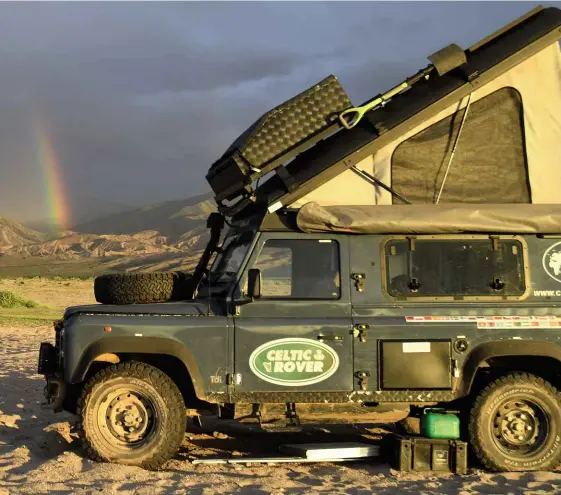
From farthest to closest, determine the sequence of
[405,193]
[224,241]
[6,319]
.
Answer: [6,319] < [224,241] < [405,193]

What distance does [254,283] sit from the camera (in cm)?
590

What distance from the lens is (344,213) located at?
242 inches

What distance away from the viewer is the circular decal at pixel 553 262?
20.6ft

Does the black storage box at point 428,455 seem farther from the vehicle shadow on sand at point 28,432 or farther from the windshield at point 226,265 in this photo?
the vehicle shadow on sand at point 28,432

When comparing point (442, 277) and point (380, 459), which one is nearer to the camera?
point (442, 277)

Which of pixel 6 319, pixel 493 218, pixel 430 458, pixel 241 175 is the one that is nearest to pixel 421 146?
pixel 493 218

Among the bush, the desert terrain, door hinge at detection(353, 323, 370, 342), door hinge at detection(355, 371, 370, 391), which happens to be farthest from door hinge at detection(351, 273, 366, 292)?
the bush

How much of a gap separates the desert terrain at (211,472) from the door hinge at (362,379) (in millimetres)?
782

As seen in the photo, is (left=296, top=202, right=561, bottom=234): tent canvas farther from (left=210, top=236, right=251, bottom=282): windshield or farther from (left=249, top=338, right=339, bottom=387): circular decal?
(left=249, top=338, right=339, bottom=387): circular decal

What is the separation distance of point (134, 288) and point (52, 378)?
→ 3.53 feet

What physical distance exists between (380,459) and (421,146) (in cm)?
304

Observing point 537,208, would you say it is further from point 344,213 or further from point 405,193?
point 344,213

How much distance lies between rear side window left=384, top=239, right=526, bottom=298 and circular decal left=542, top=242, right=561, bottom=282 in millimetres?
232

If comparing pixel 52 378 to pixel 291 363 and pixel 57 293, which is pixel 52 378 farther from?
pixel 57 293
